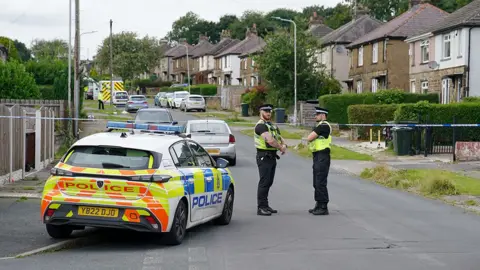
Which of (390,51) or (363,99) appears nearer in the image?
(363,99)

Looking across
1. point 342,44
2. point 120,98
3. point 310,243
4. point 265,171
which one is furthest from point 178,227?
point 120,98

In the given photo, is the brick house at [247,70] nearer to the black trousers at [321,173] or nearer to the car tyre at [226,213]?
the black trousers at [321,173]

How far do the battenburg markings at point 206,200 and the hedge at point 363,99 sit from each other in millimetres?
30588

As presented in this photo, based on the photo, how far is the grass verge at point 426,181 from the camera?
17.8 metres

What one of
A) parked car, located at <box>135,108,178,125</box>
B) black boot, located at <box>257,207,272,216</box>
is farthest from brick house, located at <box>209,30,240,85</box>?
black boot, located at <box>257,207,272,216</box>

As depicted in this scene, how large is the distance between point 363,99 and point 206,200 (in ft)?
108

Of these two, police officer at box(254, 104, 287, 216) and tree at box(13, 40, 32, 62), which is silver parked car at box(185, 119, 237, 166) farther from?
tree at box(13, 40, 32, 62)

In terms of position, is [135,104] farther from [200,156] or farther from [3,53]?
[200,156]

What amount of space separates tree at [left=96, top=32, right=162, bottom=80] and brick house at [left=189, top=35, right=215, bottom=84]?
24.4ft

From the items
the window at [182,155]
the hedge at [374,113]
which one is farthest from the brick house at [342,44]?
the window at [182,155]

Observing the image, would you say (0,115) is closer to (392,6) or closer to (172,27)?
(392,6)

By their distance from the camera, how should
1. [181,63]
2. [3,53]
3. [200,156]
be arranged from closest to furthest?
[200,156]
[3,53]
[181,63]

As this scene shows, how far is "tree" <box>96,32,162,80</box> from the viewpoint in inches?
4055

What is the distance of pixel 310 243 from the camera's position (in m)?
10.8
